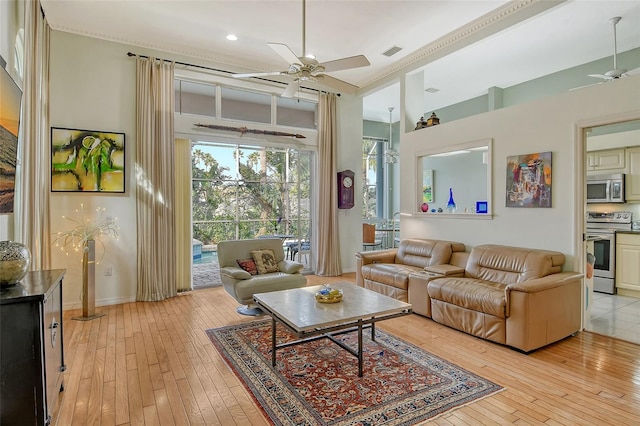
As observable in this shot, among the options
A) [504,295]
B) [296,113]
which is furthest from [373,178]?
[504,295]

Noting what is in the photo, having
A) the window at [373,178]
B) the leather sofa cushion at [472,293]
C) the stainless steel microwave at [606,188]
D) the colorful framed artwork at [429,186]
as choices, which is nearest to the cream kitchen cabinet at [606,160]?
the stainless steel microwave at [606,188]

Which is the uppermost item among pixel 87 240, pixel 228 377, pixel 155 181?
pixel 155 181

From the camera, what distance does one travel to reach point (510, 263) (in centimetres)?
381

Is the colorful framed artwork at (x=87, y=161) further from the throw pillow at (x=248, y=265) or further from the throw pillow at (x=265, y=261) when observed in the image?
the throw pillow at (x=265, y=261)

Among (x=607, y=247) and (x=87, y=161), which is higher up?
(x=87, y=161)

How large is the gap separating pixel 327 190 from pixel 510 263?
343 cm

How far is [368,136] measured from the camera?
29.7 feet

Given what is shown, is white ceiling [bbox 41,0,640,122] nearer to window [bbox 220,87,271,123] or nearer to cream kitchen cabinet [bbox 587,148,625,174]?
window [bbox 220,87,271,123]

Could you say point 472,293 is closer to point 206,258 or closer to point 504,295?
point 504,295

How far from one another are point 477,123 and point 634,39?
95.2 inches

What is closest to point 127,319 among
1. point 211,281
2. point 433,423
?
point 211,281

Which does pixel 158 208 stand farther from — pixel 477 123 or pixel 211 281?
pixel 477 123

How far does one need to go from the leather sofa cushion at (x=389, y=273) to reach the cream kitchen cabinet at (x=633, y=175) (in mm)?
3346

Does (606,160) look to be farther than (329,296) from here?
Yes
